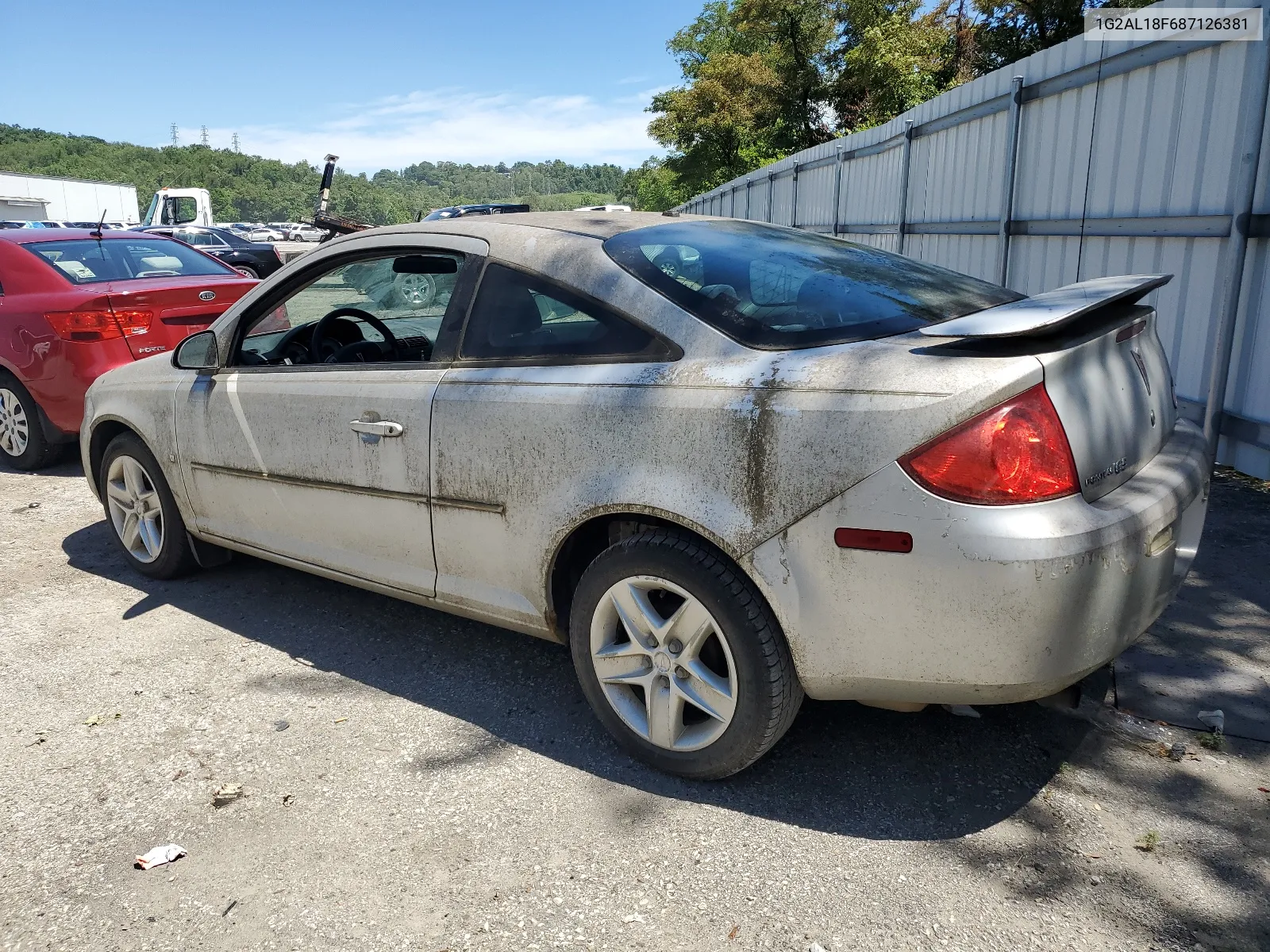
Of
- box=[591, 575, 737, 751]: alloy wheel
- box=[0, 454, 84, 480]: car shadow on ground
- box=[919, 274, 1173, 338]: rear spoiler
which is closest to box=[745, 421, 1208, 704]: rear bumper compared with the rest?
box=[591, 575, 737, 751]: alloy wheel

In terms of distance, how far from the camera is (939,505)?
7.52ft

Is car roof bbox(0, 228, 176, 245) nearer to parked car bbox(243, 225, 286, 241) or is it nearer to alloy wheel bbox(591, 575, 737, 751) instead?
alloy wheel bbox(591, 575, 737, 751)

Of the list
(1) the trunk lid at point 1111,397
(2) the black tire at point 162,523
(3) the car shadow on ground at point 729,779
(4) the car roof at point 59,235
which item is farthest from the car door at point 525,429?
(4) the car roof at point 59,235

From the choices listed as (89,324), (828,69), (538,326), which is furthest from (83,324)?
(828,69)

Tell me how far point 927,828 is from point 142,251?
294 inches

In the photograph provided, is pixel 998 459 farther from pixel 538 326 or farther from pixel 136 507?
pixel 136 507

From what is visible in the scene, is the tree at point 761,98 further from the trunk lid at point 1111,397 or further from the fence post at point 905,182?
the trunk lid at point 1111,397

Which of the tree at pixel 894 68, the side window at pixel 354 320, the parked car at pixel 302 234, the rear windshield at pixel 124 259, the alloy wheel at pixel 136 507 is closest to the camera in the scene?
the side window at pixel 354 320

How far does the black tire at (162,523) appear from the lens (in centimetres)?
448

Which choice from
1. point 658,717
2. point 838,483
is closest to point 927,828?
point 658,717

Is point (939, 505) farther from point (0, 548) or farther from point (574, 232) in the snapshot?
point (0, 548)

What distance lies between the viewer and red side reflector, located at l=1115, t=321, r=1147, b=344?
105 inches

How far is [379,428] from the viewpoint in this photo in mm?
3371

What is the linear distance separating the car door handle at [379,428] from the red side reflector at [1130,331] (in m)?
2.17
